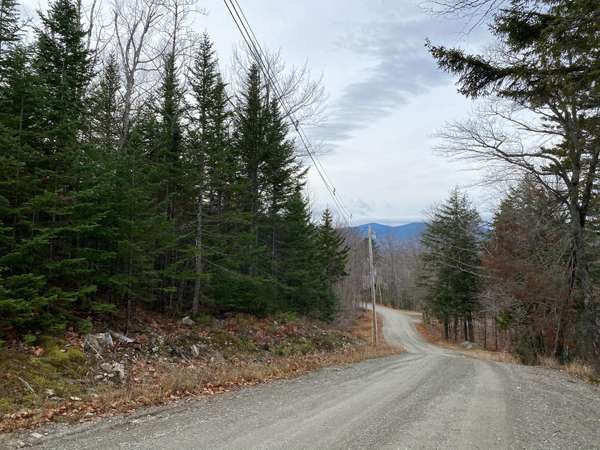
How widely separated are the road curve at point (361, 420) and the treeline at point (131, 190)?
4585 mm

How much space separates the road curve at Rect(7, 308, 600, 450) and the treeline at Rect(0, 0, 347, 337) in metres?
4.59

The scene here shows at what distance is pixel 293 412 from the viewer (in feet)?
19.1

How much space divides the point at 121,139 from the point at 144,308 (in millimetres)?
6540

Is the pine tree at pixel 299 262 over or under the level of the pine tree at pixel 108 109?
under

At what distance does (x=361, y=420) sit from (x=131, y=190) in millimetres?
8610

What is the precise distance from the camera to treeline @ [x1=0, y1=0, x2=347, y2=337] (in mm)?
9023

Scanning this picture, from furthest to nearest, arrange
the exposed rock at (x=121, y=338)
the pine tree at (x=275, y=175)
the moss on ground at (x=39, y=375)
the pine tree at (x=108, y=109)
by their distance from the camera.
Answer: the pine tree at (x=275, y=175) → the pine tree at (x=108, y=109) → the exposed rock at (x=121, y=338) → the moss on ground at (x=39, y=375)

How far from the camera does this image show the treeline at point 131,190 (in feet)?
29.6

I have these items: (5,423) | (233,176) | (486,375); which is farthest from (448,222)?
(5,423)

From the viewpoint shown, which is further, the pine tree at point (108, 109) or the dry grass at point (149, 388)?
the pine tree at point (108, 109)

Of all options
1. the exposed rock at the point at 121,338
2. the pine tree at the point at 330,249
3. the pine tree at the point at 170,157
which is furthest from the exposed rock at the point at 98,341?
the pine tree at the point at 330,249

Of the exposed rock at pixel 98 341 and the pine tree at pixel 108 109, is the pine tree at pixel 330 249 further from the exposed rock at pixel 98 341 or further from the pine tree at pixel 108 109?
the exposed rock at pixel 98 341

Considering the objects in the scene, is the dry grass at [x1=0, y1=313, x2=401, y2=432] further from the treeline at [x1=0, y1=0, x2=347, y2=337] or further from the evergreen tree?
the evergreen tree

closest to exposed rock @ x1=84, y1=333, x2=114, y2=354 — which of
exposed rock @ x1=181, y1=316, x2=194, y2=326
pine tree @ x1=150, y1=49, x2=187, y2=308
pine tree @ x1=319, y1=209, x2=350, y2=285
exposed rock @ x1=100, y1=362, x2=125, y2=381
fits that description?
exposed rock @ x1=100, y1=362, x2=125, y2=381
